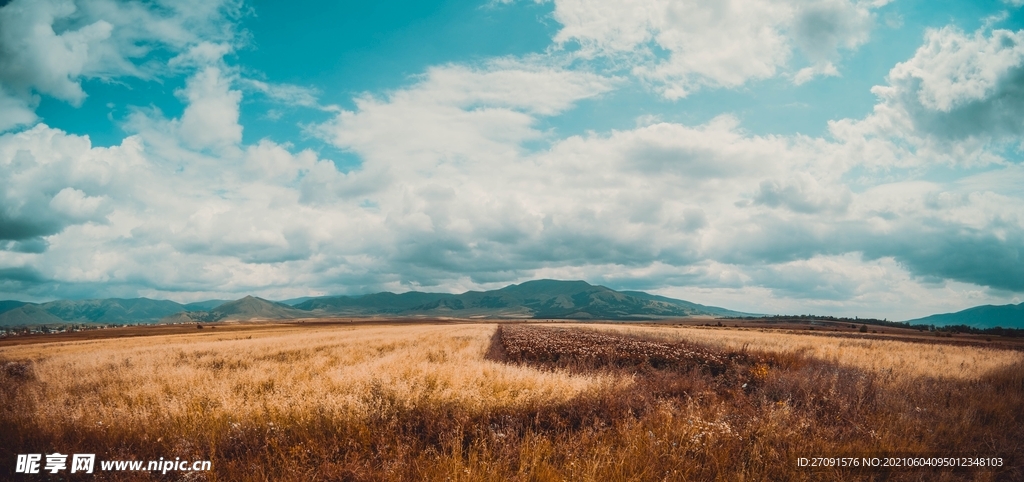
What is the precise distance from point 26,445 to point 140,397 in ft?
9.23

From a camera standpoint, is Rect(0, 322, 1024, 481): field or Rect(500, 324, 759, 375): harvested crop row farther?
Rect(500, 324, 759, 375): harvested crop row

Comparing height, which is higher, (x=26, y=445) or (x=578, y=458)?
(x=578, y=458)

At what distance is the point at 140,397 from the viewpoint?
10.4m

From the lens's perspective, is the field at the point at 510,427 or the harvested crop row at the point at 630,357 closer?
the field at the point at 510,427

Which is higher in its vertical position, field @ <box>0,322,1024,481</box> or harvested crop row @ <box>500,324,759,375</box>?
field @ <box>0,322,1024,481</box>

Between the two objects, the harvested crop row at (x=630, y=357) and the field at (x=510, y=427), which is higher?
the field at (x=510, y=427)

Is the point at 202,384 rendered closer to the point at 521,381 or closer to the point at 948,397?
the point at 521,381

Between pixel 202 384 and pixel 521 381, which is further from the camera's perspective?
pixel 202 384

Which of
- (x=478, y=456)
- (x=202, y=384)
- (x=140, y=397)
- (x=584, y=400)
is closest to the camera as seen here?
(x=478, y=456)

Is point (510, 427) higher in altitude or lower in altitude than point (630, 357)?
higher

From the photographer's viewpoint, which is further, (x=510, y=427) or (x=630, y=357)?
(x=630, y=357)

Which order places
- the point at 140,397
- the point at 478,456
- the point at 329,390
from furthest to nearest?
the point at 140,397
the point at 329,390
the point at 478,456

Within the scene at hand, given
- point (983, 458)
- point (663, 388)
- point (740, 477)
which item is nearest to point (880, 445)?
point (983, 458)

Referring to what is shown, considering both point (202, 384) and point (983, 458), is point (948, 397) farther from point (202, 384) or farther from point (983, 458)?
point (202, 384)
